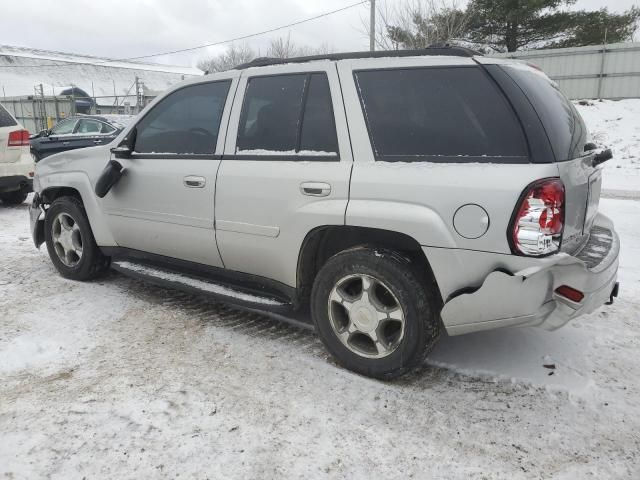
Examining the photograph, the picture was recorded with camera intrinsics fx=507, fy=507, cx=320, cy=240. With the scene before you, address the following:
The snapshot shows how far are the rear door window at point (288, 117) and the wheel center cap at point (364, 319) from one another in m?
0.92

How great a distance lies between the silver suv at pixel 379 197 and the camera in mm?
2432

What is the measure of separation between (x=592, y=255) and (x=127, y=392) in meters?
2.63

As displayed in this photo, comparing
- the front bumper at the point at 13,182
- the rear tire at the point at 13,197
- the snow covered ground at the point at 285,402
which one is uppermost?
the front bumper at the point at 13,182

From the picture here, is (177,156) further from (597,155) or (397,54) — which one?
(597,155)

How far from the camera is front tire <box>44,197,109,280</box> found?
14.3 ft

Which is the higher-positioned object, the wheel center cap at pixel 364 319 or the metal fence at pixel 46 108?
the metal fence at pixel 46 108

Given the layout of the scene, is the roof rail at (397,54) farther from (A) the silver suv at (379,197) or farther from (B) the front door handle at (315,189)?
(B) the front door handle at (315,189)

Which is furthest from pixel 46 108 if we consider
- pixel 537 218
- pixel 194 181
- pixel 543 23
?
pixel 537 218

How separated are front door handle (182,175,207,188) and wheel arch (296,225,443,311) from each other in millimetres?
899

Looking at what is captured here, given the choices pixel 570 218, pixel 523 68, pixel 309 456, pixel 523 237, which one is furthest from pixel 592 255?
pixel 309 456

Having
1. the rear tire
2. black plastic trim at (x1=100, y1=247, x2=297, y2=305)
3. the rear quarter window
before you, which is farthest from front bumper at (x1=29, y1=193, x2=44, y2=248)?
the rear tire

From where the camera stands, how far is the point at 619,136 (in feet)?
54.7

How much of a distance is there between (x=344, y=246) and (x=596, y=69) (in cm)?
2086

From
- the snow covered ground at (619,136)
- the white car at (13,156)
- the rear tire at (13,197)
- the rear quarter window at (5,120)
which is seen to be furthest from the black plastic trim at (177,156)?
the snow covered ground at (619,136)
